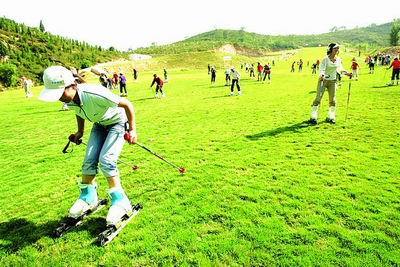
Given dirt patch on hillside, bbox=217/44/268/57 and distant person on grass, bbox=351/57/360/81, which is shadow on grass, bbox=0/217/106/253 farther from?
dirt patch on hillside, bbox=217/44/268/57

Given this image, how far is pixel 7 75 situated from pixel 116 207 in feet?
215

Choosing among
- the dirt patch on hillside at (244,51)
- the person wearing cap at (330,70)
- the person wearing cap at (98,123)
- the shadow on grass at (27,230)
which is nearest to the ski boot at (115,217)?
the person wearing cap at (98,123)

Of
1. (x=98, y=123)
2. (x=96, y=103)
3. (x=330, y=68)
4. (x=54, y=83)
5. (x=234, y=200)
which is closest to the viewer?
(x=54, y=83)

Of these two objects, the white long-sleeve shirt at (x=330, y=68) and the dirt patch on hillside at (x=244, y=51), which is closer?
the white long-sleeve shirt at (x=330, y=68)

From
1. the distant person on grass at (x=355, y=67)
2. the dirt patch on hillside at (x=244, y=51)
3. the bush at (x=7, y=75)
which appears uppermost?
the dirt patch on hillside at (x=244, y=51)

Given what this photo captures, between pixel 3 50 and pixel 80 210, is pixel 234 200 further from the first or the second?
pixel 3 50

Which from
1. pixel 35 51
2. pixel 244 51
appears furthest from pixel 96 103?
pixel 244 51

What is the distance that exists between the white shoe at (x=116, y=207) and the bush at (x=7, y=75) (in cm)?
6444

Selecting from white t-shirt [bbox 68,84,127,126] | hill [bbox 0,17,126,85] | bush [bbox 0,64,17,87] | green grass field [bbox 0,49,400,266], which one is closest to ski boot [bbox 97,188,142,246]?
green grass field [bbox 0,49,400,266]

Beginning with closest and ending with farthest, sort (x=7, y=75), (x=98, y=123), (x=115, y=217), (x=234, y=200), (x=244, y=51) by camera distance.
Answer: (x=115, y=217), (x=98, y=123), (x=234, y=200), (x=7, y=75), (x=244, y=51)

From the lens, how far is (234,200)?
6.54m

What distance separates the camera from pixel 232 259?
4727 millimetres

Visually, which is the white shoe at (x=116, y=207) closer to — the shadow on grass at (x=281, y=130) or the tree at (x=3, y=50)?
the shadow on grass at (x=281, y=130)

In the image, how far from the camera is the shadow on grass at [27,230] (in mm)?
5547
